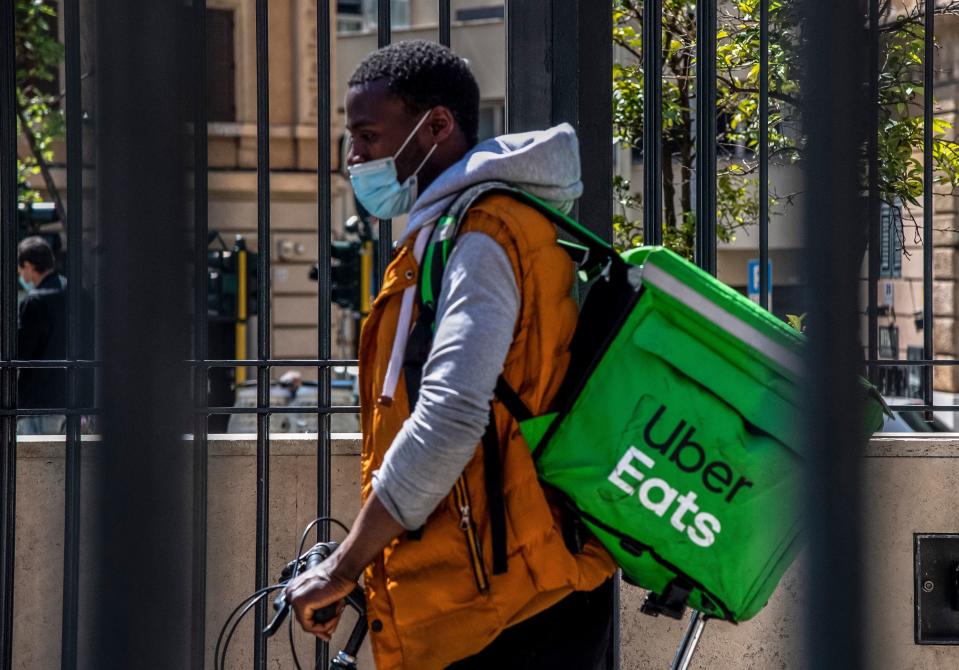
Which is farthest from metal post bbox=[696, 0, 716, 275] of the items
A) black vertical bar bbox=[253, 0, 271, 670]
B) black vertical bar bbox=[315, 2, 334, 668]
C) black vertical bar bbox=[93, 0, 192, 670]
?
black vertical bar bbox=[93, 0, 192, 670]

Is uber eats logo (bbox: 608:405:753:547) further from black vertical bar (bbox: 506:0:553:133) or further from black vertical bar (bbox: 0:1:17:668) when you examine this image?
black vertical bar (bbox: 0:1:17:668)

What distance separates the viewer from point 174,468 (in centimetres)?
114

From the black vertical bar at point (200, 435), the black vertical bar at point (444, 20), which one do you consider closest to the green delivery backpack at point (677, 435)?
the black vertical bar at point (200, 435)

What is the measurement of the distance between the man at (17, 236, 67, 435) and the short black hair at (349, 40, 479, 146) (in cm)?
392

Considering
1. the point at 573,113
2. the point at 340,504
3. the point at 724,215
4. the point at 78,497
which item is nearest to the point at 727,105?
the point at 724,215

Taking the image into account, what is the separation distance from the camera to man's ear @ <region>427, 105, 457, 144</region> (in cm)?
239

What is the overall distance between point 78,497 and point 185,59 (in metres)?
2.97

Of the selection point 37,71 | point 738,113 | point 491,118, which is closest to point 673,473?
point 738,113

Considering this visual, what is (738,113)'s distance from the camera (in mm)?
5016

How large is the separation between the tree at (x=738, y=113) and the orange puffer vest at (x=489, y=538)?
6.31ft

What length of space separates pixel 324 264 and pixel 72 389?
2.67ft

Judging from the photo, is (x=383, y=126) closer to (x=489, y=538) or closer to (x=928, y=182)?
(x=489, y=538)

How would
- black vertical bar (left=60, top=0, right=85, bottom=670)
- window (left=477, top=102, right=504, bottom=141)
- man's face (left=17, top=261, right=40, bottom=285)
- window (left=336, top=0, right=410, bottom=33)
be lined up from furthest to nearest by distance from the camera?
window (left=336, top=0, right=410, bottom=33), window (left=477, top=102, right=504, bottom=141), man's face (left=17, top=261, right=40, bottom=285), black vertical bar (left=60, top=0, right=85, bottom=670)

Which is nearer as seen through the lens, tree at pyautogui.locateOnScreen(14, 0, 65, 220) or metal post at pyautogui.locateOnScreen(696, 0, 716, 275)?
metal post at pyautogui.locateOnScreen(696, 0, 716, 275)
